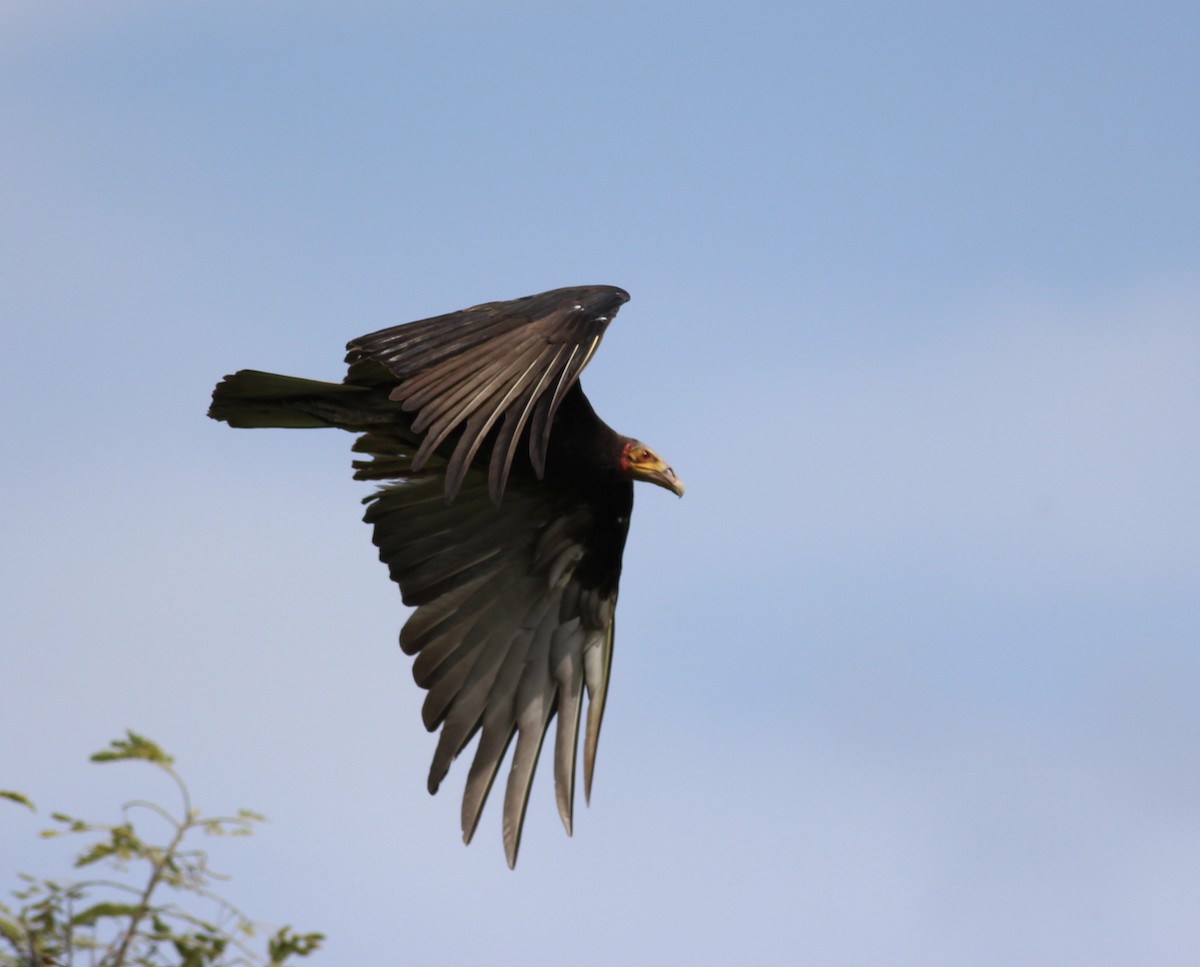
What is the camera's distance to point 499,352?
575cm

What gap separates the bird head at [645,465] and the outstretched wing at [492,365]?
94 centimetres

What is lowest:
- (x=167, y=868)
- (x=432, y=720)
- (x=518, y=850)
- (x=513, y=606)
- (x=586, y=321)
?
(x=167, y=868)

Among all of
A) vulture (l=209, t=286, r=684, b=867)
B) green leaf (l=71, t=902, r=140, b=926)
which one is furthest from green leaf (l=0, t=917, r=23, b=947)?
vulture (l=209, t=286, r=684, b=867)

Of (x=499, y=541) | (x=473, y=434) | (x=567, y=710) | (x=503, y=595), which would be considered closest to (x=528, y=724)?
(x=567, y=710)

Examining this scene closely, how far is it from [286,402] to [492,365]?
53.4 inches

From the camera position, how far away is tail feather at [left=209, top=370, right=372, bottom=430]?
6.57 m

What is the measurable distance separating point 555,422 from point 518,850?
1.75 meters

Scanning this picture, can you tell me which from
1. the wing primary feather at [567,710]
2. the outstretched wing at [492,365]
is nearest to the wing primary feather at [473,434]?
the outstretched wing at [492,365]

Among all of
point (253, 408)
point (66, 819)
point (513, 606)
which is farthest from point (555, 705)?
point (66, 819)

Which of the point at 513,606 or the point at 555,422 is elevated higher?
the point at 555,422

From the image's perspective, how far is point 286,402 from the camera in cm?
669

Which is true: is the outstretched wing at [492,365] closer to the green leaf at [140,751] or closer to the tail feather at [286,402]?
the tail feather at [286,402]

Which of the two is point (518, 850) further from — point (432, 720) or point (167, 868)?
point (167, 868)

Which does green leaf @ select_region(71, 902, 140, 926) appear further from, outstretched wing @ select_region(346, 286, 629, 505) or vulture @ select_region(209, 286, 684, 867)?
vulture @ select_region(209, 286, 684, 867)
